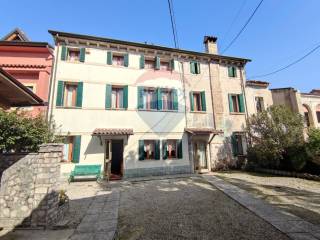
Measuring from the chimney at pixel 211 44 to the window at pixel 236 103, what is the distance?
4.32m

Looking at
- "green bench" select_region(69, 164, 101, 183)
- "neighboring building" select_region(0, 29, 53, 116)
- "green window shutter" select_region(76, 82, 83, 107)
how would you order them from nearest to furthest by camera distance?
"green bench" select_region(69, 164, 101, 183) → "neighboring building" select_region(0, 29, 53, 116) → "green window shutter" select_region(76, 82, 83, 107)

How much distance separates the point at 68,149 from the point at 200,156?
29.4ft

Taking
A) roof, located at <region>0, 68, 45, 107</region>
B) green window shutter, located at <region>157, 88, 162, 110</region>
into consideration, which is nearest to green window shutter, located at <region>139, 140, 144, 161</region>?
green window shutter, located at <region>157, 88, 162, 110</region>

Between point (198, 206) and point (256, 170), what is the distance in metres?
8.95

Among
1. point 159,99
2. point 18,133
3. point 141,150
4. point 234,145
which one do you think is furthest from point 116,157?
point 234,145

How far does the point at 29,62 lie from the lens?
37.1 ft

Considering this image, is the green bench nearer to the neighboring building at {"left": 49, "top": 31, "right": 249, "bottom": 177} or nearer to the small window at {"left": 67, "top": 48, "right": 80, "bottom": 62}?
the neighboring building at {"left": 49, "top": 31, "right": 249, "bottom": 177}

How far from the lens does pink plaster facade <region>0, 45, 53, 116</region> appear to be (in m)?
11.1

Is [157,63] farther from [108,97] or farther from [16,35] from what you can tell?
[16,35]

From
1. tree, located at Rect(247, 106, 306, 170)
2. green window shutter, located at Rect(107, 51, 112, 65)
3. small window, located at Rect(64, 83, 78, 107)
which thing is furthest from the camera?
green window shutter, located at Rect(107, 51, 112, 65)

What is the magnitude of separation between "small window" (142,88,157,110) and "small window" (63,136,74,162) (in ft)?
16.9

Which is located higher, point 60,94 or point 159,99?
point 159,99

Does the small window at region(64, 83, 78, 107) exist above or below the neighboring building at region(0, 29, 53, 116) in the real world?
below

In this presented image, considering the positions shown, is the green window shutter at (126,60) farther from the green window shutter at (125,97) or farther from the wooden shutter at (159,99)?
the wooden shutter at (159,99)
